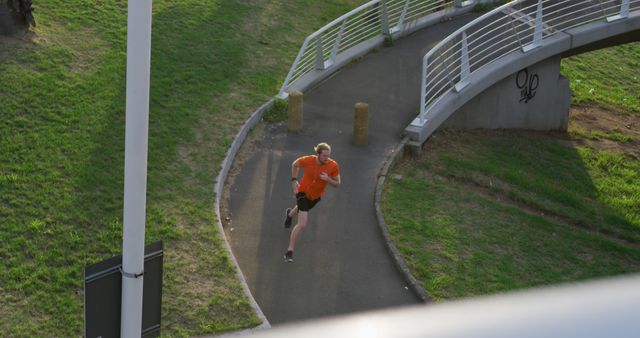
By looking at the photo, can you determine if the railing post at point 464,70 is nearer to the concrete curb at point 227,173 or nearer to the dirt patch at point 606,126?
the dirt patch at point 606,126

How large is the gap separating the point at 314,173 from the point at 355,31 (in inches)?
344

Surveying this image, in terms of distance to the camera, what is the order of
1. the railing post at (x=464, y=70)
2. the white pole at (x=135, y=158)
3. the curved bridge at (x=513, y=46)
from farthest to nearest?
1. the railing post at (x=464, y=70)
2. the curved bridge at (x=513, y=46)
3. the white pole at (x=135, y=158)

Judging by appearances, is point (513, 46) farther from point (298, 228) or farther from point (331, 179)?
point (298, 228)

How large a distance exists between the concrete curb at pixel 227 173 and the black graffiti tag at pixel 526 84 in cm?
536

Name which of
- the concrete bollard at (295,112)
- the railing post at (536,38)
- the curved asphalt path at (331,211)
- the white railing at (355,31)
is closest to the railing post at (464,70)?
the curved asphalt path at (331,211)

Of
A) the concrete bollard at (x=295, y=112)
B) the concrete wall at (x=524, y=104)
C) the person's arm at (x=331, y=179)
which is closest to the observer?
the person's arm at (x=331, y=179)

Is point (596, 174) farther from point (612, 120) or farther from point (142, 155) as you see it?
point (142, 155)

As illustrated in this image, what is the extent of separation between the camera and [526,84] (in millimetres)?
19453

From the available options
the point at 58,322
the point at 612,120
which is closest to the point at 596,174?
the point at 612,120

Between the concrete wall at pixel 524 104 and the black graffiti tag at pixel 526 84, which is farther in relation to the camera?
the black graffiti tag at pixel 526 84

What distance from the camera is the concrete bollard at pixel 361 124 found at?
1597cm

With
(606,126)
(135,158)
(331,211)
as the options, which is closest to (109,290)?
(135,158)

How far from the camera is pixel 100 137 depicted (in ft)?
46.8

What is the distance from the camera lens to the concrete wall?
18.6m
